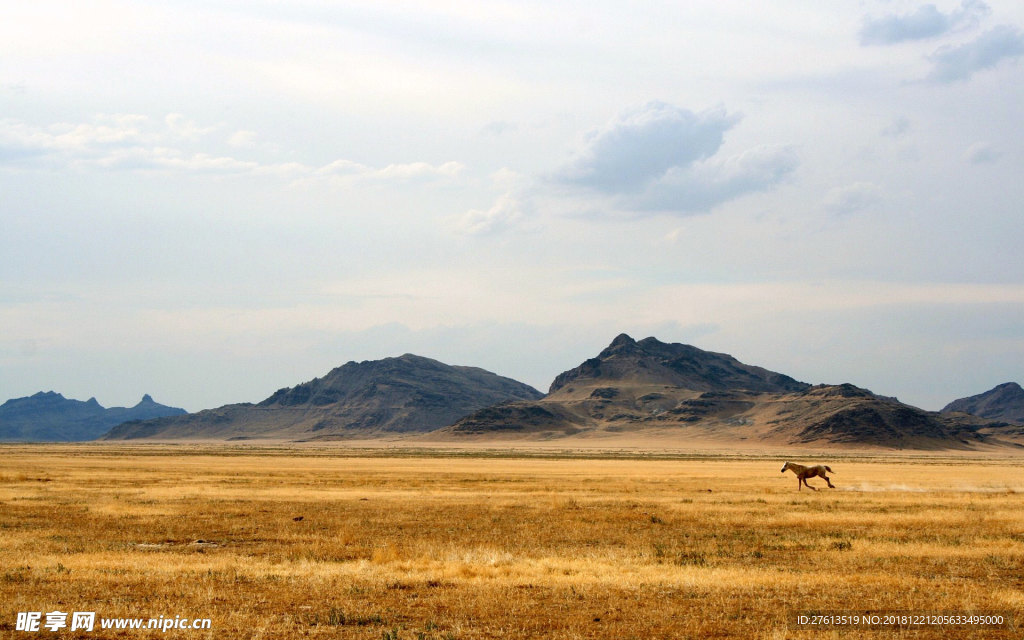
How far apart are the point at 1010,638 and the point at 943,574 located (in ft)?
20.3

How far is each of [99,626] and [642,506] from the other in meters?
26.1

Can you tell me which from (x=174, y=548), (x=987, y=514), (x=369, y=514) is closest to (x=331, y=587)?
(x=174, y=548)

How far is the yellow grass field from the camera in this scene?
49.8ft

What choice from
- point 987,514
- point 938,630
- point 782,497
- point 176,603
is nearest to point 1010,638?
point 938,630

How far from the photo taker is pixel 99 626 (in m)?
14.6

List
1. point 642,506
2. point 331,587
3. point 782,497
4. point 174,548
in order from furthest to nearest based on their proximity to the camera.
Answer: point 782,497
point 642,506
point 174,548
point 331,587

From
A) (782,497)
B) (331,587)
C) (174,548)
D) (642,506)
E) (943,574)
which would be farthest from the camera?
(782,497)

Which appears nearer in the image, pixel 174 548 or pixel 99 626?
pixel 99 626

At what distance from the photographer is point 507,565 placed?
20.9 metres

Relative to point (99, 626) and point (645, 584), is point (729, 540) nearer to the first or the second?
point (645, 584)

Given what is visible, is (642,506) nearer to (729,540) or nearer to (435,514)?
(435,514)

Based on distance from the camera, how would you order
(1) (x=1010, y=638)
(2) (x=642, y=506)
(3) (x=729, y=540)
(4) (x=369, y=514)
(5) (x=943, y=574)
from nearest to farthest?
(1) (x=1010, y=638) < (5) (x=943, y=574) < (3) (x=729, y=540) < (4) (x=369, y=514) < (2) (x=642, y=506)

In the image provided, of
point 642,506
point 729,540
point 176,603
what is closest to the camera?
point 176,603

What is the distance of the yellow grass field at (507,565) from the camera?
1518 centimetres
